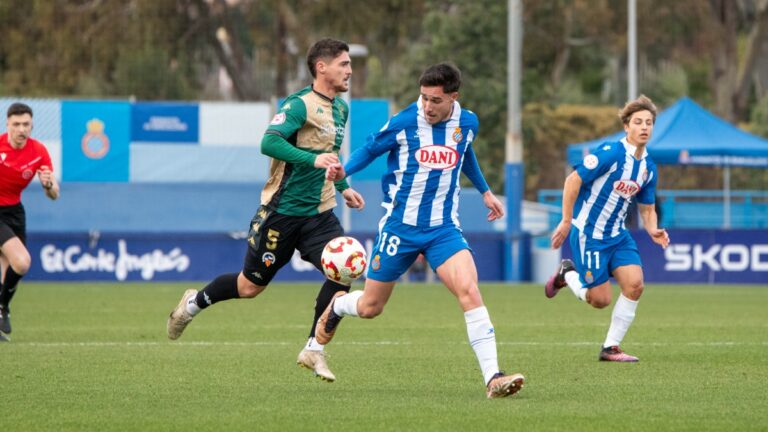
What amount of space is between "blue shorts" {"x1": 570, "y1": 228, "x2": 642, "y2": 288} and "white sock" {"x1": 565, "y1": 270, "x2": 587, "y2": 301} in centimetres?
21

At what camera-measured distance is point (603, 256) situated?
11.5 metres

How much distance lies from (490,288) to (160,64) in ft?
59.1

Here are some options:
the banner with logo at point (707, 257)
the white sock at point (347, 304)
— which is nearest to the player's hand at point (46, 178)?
the white sock at point (347, 304)

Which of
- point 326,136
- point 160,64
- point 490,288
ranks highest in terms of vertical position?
point 160,64

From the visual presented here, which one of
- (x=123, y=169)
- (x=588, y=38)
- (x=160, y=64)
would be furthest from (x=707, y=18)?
(x=123, y=169)

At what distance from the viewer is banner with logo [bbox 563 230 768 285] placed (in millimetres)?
25266

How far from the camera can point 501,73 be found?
134 ft

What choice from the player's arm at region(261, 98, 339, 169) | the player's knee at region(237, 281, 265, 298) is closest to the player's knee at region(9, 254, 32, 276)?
the player's knee at region(237, 281, 265, 298)

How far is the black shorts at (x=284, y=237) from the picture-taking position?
985cm

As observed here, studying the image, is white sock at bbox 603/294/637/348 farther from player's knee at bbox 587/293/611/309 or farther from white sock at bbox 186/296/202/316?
white sock at bbox 186/296/202/316

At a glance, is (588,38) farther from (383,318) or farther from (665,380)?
(665,380)

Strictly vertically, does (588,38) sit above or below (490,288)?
above

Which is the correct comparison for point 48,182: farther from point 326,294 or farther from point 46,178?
point 326,294

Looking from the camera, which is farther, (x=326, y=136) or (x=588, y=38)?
(x=588, y=38)
